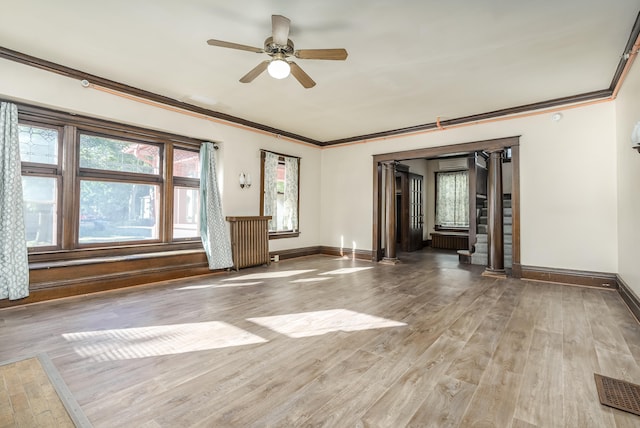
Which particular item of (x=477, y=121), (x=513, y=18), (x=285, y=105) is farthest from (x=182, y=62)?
(x=477, y=121)

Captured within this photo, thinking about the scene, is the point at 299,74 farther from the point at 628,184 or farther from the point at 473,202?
the point at 473,202

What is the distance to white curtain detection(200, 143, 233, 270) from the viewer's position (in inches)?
219

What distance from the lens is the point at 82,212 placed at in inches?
176

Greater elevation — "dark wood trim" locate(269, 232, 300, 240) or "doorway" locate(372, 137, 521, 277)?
"doorway" locate(372, 137, 521, 277)

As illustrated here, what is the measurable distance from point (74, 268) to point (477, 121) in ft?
23.0

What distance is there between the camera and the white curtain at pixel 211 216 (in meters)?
5.57

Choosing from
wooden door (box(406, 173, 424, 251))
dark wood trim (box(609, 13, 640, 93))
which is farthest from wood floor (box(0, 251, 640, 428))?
wooden door (box(406, 173, 424, 251))

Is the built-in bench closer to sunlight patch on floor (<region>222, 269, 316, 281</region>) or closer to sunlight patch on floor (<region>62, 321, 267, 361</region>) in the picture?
sunlight patch on floor (<region>222, 269, 316, 281</region>)

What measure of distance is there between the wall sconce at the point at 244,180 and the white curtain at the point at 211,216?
0.53 m

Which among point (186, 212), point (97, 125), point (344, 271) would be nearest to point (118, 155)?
point (97, 125)

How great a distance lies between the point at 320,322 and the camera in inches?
127

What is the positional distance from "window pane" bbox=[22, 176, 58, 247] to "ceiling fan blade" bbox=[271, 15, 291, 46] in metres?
3.69

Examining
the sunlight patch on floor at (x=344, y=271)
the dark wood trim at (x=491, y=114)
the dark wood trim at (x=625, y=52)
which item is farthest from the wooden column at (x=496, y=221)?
the sunlight patch on floor at (x=344, y=271)

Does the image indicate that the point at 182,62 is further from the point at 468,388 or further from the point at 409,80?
the point at 468,388
